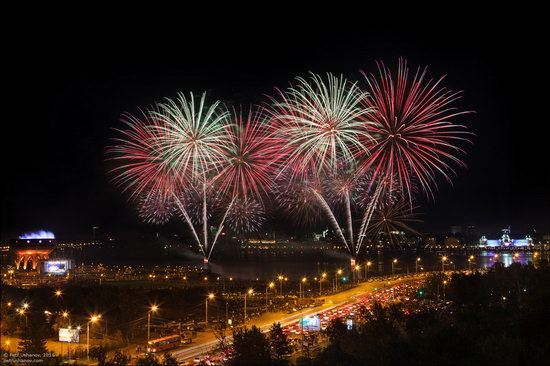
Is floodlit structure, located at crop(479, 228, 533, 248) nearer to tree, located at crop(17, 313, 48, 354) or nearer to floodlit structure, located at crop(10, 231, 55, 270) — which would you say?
floodlit structure, located at crop(10, 231, 55, 270)

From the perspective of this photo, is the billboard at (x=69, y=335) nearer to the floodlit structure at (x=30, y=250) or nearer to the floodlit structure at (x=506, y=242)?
the floodlit structure at (x=30, y=250)

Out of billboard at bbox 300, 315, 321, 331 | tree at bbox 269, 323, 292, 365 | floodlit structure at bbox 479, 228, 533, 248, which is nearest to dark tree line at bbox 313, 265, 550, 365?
tree at bbox 269, 323, 292, 365

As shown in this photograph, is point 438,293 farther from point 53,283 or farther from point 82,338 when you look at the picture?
point 53,283

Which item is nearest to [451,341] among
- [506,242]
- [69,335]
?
[69,335]

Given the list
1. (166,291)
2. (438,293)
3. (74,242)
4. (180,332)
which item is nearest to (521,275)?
(438,293)

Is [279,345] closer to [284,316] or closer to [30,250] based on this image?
[284,316]

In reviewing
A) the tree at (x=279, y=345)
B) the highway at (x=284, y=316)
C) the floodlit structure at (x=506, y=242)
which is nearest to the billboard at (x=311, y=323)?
the highway at (x=284, y=316)

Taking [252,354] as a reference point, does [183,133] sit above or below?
above
